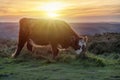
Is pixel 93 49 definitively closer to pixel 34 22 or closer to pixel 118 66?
pixel 34 22

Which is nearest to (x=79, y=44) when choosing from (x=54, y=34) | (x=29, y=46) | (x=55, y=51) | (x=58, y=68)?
(x=55, y=51)

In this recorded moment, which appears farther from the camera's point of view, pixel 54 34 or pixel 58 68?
pixel 54 34

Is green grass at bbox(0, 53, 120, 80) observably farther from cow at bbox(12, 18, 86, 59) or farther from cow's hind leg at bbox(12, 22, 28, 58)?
cow at bbox(12, 18, 86, 59)

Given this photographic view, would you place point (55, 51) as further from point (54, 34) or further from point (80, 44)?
point (80, 44)

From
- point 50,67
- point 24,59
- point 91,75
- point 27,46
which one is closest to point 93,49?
point 27,46

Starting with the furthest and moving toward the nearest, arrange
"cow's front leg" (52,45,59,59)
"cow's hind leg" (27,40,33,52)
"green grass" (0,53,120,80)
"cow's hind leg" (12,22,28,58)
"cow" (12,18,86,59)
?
"cow's hind leg" (27,40,33,52)
"cow's hind leg" (12,22,28,58)
"cow" (12,18,86,59)
"cow's front leg" (52,45,59,59)
"green grass" (0,53,120,80)

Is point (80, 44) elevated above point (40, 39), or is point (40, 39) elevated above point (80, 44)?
point (40, 39)

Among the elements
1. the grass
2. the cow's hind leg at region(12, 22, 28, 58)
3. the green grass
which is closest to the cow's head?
the grass

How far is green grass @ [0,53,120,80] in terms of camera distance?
13.9 m

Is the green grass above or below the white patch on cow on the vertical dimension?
below

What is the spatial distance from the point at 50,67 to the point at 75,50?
3532 millimetres

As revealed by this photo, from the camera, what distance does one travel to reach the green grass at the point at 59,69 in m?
13.9

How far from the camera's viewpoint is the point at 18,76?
Answer: 556 inches

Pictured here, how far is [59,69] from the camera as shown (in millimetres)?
15695
